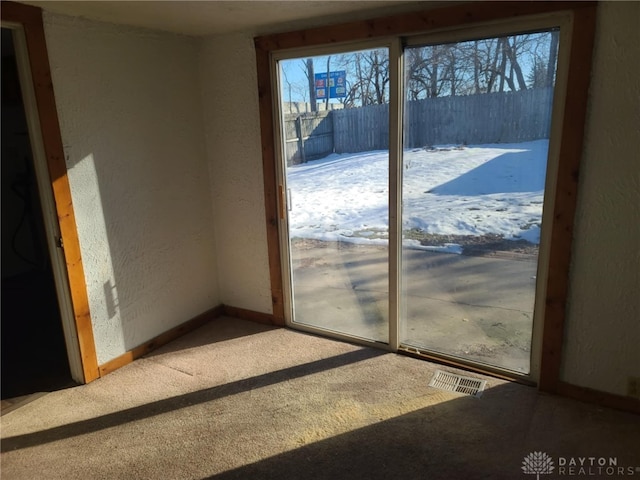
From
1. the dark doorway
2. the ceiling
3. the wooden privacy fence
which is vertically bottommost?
the dark doorway

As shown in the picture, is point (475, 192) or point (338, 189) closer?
point (475, 192)

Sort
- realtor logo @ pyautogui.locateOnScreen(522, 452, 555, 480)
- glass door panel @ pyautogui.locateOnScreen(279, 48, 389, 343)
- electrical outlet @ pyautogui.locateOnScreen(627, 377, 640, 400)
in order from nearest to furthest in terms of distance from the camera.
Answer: realtor logo @ pyautogui.locateOnScreen(522, 452, 555, 480) < electrical outlet @ pyautogui.locateOnScreen(627, 377, 640, 400) < glass door panel @ pyautogui.locateOnScreen(279, 48, 389, 343)

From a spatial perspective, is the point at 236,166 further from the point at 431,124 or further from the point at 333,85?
the point at 431,124

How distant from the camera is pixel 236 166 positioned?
10.8ft

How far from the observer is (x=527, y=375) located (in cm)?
259

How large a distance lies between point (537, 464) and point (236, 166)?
8.49ft

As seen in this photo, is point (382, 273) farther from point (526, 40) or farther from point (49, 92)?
point (49, 92)

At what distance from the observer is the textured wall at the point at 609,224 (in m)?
2.02

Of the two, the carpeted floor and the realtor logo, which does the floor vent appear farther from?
the realtor logo

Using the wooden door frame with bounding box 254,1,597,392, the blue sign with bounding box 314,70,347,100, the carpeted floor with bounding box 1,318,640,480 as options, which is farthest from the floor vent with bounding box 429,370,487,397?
the blue sign with bounding box 314,70,347,100

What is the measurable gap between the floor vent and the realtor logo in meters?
0.49

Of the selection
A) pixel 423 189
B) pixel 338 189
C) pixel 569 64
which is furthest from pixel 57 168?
pixel 569 64

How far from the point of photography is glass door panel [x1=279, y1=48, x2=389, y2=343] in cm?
277

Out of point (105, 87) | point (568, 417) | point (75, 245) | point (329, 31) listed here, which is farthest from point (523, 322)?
point (105, 87)
